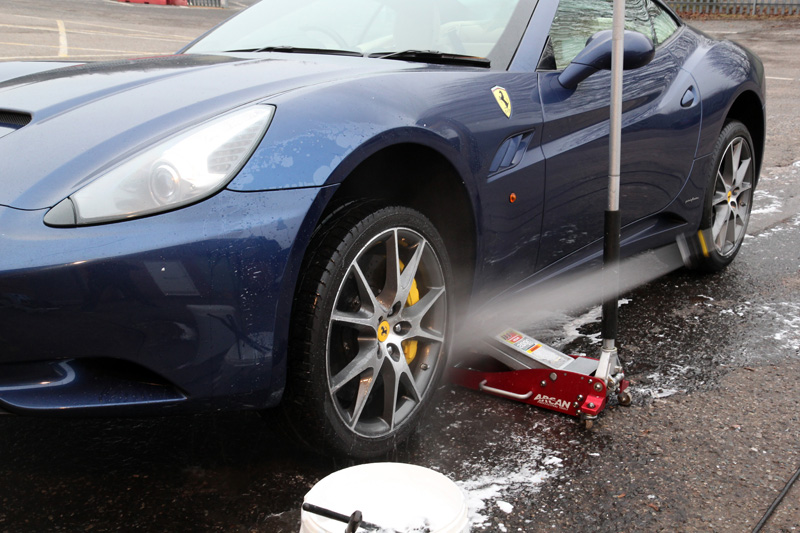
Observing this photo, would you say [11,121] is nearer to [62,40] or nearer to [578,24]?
[578,24]

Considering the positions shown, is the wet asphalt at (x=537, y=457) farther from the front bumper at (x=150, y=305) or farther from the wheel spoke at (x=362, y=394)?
the front bumper at (x=150, y=305)

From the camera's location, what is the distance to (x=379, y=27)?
→ 9.66ft

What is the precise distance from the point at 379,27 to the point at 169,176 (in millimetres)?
1379

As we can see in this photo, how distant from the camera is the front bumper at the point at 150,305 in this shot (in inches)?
66.7

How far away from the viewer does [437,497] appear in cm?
161

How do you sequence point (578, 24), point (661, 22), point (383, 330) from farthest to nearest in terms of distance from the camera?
point (661, 22)
point (578, 24)
point (383, 330)

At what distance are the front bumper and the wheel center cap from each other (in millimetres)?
369

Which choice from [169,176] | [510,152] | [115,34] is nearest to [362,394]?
[169,176]

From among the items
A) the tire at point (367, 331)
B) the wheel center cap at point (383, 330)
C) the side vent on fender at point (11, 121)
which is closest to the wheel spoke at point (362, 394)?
the tire at point (367, 331)

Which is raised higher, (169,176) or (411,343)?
(169,176)

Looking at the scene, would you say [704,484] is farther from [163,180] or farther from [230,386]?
[163,180]

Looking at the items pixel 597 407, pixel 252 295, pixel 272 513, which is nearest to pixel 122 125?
pixel 252 295

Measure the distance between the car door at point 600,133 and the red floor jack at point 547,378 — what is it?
0.30 metres

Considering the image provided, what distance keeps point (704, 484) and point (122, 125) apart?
1.76 m
